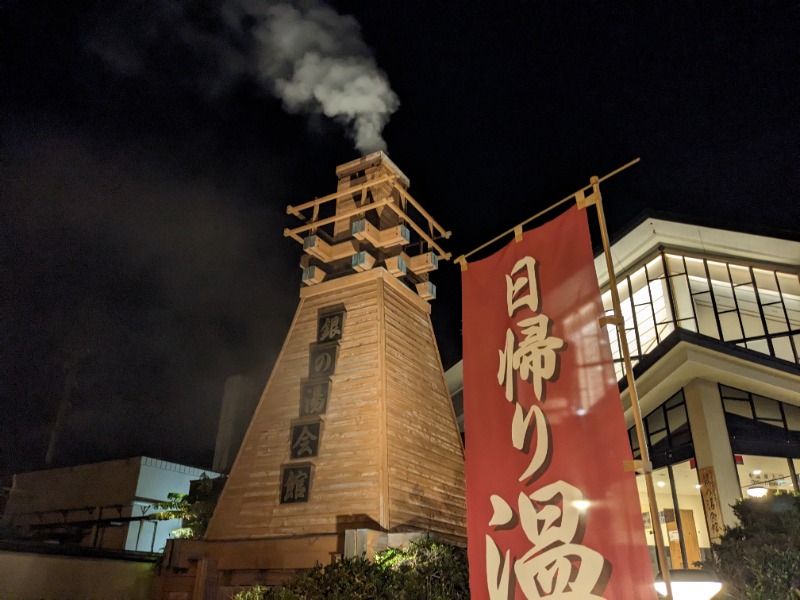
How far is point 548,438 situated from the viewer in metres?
4.04

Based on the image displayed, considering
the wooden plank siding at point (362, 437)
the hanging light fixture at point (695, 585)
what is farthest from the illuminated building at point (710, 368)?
the hanging light fixture at point (695, 585)

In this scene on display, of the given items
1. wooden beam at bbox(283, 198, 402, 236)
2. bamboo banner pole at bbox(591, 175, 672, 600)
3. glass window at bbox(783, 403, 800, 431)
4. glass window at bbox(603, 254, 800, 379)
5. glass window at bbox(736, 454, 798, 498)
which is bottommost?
bamboo banner pole at bbox(591, 175, 672, 600)

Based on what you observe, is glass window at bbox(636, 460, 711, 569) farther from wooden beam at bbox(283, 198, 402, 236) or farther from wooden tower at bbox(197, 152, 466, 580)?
wooden beam at bbox(283, 198, 402, 236)

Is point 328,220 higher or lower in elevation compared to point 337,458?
higher

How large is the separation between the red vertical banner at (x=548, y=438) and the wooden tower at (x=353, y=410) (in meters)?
5.98

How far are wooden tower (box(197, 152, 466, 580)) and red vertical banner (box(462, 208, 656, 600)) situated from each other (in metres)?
5.98

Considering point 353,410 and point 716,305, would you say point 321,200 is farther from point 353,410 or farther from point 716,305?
point 716,305

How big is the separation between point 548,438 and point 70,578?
41.6 feet

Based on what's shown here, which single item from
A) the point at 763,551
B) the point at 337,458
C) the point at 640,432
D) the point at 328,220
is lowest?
the point at 763,551

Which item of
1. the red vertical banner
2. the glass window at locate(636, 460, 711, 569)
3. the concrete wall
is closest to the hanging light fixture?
the red vertical banner

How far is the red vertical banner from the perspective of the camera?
351 cm

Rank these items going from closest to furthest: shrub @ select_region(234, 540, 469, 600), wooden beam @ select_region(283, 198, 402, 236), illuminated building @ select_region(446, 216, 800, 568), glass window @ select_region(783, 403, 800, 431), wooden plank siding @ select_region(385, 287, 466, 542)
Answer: shrub @ select_region(234, 540, 469, 600) → wooden plank siding @ select_region(385, 287, 466, 542) → illuminated building @ select_region(446, 216, 800, 568) → glass window @ select_region(783, 403, 800, 431) → wooden beam @ select_region(283, 198, 402, 236)

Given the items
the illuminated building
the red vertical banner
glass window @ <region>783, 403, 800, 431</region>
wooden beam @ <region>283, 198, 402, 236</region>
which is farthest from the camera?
wooden beam @ <region>283, 198, 402, 236</region>

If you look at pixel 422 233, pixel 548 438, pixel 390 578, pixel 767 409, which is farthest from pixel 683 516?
pixel 548 438
